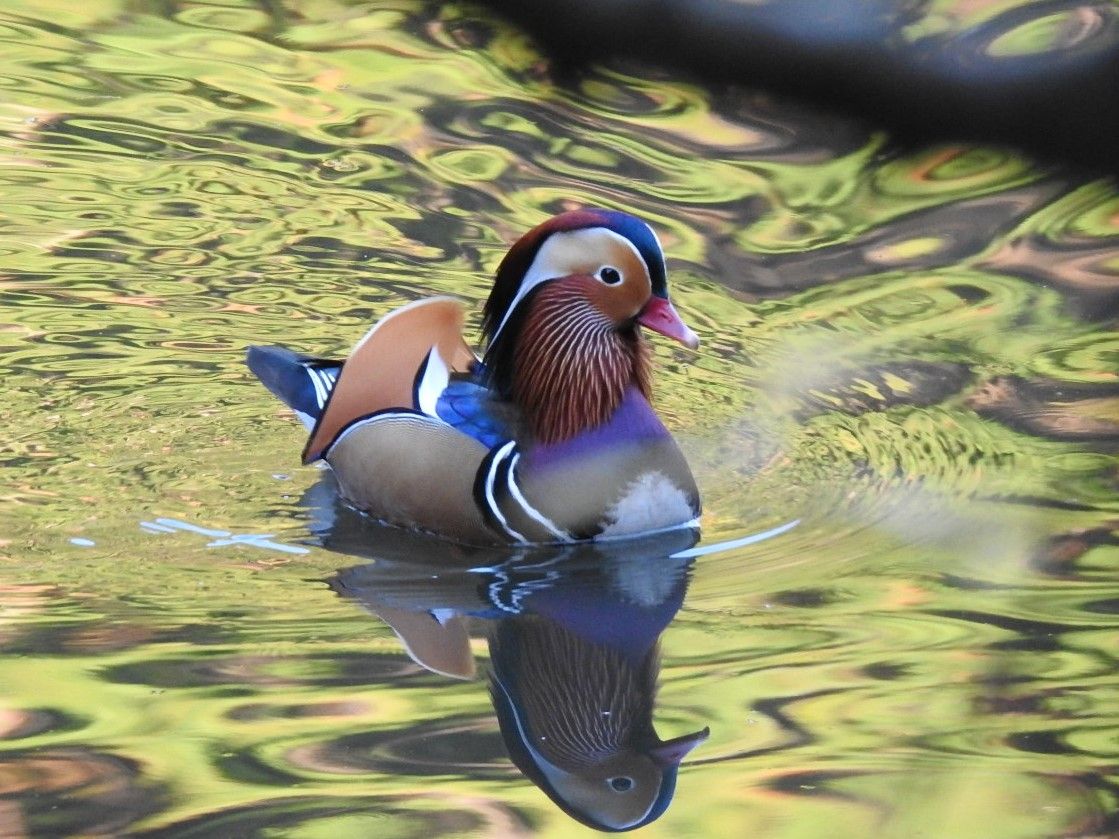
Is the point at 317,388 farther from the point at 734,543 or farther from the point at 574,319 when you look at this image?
the point at 734,543

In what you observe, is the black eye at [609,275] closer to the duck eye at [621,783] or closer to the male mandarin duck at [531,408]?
the male mandarin duck at [531,408]

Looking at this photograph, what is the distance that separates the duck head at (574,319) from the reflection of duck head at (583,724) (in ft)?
2.46

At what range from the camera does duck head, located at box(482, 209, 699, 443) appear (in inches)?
185

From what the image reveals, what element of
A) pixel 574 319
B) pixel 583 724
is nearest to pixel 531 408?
pixel 574 319

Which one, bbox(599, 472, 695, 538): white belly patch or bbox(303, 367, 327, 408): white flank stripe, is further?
bbox(303, 367, 327, 408): white flank stripe

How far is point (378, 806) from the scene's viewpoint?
3.36 m

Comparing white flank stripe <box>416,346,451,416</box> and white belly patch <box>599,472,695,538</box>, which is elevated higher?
white flank stripe <box>416,346,451,416</box>

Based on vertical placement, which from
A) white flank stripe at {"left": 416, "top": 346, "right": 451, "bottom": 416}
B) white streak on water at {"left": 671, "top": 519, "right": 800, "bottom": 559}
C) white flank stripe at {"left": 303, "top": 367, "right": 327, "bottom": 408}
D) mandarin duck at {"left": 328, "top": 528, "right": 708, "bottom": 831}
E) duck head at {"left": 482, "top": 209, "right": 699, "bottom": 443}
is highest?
duck head at {"left": 482, "top": 209, "right": 699, "bottom": 443}

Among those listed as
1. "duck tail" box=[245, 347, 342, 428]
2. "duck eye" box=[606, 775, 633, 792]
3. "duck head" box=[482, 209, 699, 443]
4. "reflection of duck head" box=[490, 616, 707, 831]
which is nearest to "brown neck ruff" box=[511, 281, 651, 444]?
"duck head" box=[482, 209, 699, 443]

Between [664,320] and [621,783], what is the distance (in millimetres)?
1490

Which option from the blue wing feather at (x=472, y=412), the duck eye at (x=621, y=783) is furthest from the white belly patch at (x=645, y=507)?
the duck eye at (x=621, y=783)

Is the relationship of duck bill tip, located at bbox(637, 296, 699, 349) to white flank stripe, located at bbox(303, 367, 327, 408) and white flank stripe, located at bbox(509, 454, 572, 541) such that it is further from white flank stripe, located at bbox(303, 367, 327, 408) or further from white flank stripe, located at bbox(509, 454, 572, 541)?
white flank stripe, located at bbox(303, 367, 327, 408)

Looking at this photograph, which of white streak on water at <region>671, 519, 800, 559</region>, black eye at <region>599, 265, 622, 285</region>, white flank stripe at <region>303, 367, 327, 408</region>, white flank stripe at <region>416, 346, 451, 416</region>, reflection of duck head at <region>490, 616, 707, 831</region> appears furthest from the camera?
white flank stripe at <region>303, 367, 327, 408</region>

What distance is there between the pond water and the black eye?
63 centimetres
